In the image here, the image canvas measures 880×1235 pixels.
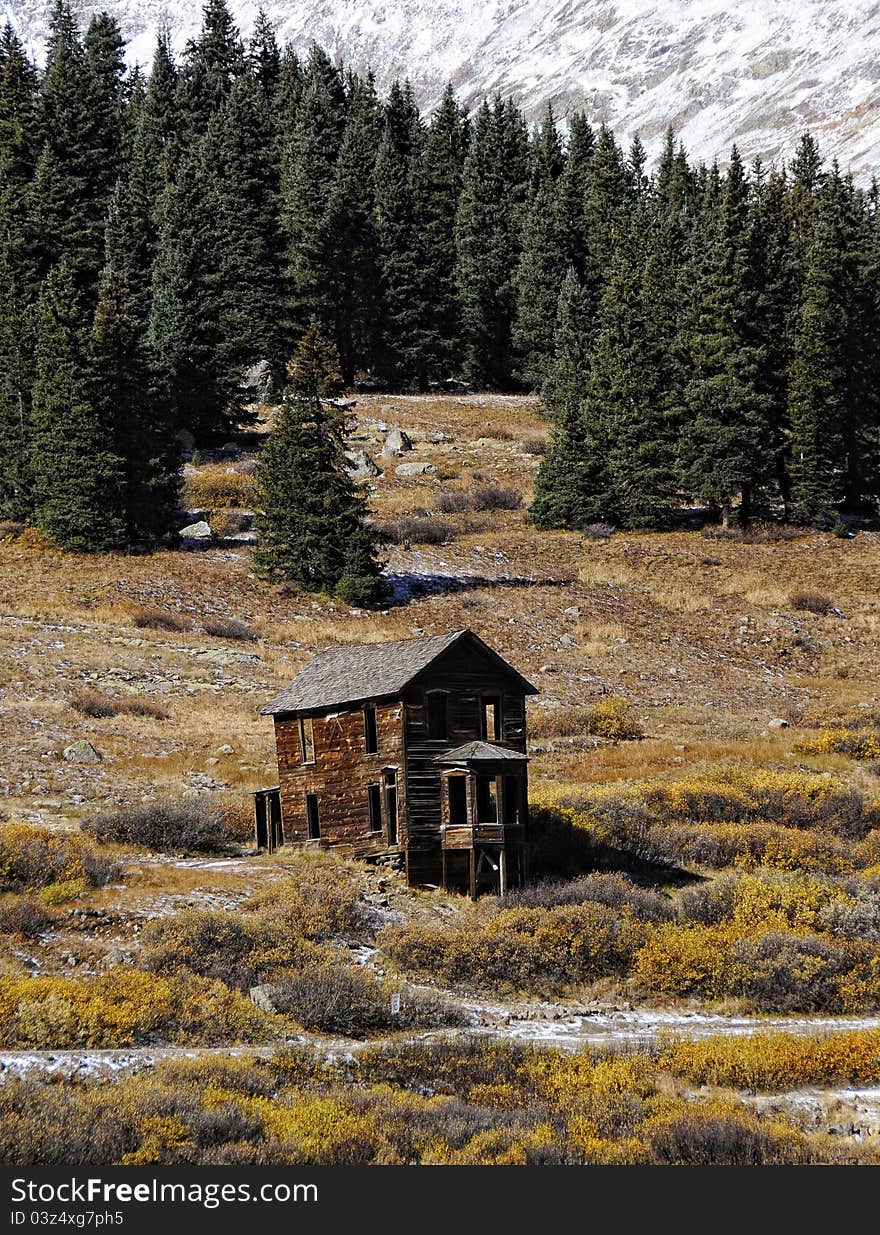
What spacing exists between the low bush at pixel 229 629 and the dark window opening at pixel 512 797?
25757mm

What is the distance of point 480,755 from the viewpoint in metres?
34.8

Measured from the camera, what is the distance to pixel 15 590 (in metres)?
63.4

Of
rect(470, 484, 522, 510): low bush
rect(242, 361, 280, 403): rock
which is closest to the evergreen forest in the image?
rect(242, 361, 280, 403): rock

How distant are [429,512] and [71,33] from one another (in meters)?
74.8

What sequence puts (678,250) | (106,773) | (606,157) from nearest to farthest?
1. (106,773)
2. (678,250)
3. (606,157)

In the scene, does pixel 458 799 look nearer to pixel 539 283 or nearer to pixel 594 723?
pixel 594 723

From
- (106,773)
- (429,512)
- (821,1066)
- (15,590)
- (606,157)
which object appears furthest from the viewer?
(606,157)

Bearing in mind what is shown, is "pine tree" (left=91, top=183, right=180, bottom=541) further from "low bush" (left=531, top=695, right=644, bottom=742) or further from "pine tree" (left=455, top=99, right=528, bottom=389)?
"pine tree" (left=455, top=99, right=528, bottom=389)

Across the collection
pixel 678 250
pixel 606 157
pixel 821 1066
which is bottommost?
pixel 821 1066

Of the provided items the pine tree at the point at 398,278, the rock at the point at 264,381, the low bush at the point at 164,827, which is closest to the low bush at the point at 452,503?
the rock at the point at 264,381

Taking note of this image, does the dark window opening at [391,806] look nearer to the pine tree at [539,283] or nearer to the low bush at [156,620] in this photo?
the low bush at [156,620]

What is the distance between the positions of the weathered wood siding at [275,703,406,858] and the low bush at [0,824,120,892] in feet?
18.7

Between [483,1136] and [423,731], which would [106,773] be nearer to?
[423,731]

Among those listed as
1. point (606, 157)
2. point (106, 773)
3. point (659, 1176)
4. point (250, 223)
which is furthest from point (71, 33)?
point (659, 1176)
